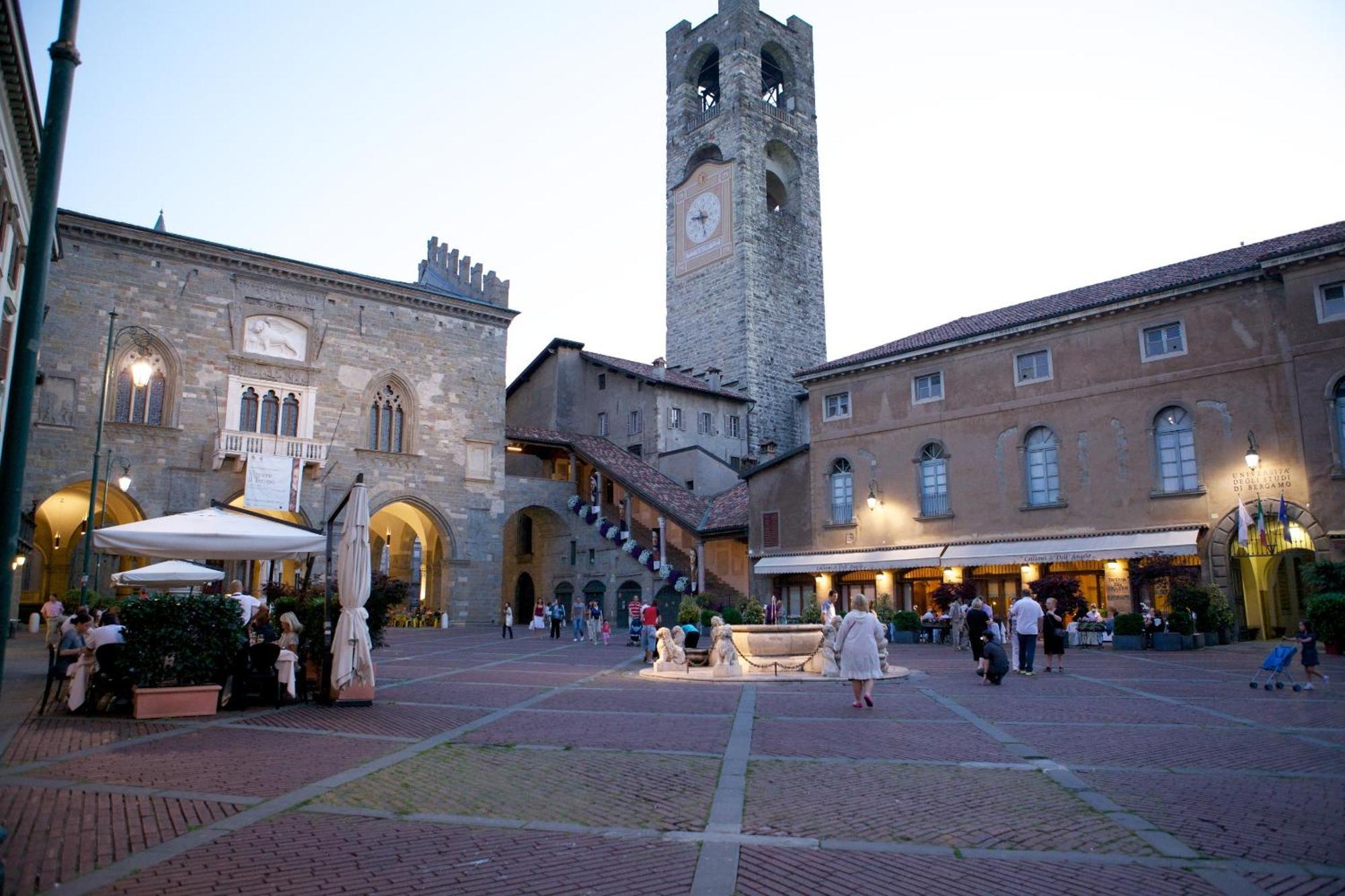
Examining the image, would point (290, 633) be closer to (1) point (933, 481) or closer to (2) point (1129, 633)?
(2) point (1129, 633)

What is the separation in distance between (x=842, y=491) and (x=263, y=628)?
21328 mm

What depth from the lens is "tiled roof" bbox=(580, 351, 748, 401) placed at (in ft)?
137

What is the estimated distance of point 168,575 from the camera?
58.9 ft

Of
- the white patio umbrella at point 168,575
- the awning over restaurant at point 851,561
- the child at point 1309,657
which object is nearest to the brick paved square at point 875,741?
the child at point 1309,657

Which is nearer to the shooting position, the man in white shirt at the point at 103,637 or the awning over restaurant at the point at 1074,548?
the man in white shirt at the point at 103,637

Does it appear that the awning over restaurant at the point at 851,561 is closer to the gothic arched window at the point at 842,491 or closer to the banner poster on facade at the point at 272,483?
the gothic arched window at the point at 842,491

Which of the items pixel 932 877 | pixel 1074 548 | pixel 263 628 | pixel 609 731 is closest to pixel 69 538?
pixel 263 628

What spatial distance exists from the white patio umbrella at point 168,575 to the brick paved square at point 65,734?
7.55 meters

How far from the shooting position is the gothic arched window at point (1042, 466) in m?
25.8

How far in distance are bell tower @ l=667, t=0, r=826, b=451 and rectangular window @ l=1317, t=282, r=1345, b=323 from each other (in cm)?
2656

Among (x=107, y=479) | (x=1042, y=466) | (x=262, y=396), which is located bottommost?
(x=1042, y=466)

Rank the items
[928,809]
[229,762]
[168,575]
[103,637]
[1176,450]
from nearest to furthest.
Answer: [928,809], [229,762], [103,637], [168,575], [1176,450]

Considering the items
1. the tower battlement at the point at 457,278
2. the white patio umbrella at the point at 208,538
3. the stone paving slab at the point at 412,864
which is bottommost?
the stone paving slab at the point at 412,864

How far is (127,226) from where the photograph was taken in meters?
30.1
